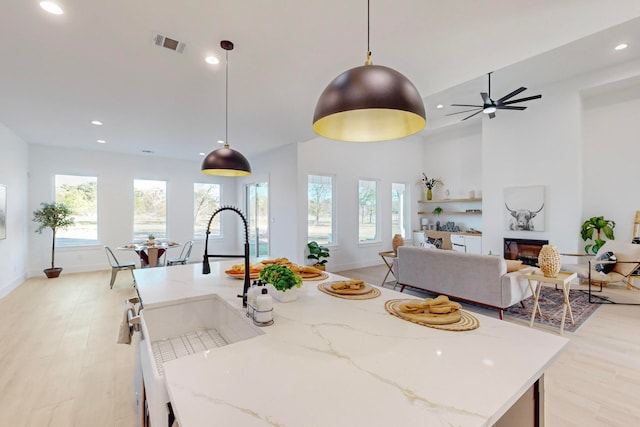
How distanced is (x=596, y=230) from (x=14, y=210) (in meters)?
10.9

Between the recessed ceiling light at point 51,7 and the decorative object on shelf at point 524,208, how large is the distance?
719 cm

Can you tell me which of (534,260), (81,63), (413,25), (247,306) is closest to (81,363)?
(247,306)

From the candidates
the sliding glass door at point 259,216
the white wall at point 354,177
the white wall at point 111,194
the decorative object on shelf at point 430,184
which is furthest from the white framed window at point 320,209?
the white wall at point 111,194

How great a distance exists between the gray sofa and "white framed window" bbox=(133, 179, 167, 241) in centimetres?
634

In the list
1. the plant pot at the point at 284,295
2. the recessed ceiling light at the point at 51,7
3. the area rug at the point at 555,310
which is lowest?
the area rug at the point at 555,310

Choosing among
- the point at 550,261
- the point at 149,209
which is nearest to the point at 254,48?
the point at 550,261

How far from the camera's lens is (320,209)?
6633 millimetres

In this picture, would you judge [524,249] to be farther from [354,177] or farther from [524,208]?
[354,177]

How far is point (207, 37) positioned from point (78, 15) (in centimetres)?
92

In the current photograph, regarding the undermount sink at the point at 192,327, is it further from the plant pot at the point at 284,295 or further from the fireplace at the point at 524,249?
the fireplace at the point at 524,249

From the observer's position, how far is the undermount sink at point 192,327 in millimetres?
1492

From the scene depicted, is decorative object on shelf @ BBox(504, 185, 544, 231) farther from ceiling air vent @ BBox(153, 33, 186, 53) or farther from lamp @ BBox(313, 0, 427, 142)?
ceiling air vent @ BBox(153, 33, 186, 53)

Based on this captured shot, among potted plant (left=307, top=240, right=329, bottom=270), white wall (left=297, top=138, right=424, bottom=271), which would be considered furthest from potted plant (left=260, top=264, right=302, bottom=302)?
white wall (left=297, top=138, right=424, bottom=271)

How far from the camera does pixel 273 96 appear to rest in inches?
149
